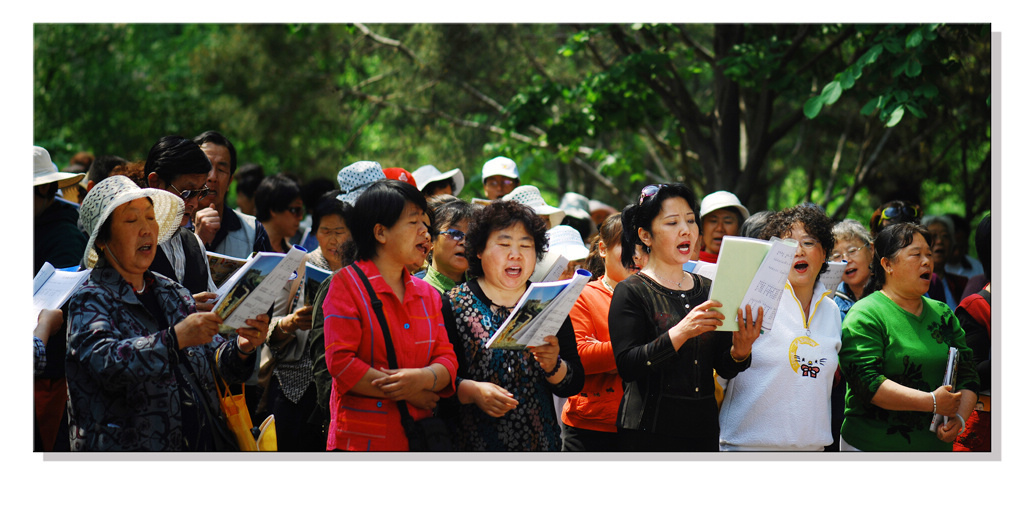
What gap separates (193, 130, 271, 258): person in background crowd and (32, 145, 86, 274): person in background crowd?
0.69 meters

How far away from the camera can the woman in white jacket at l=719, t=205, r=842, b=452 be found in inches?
159

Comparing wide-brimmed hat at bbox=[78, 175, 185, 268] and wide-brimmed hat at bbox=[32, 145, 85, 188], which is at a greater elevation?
wide-brimmed hat at bbox=[32, 145, 85, 188]

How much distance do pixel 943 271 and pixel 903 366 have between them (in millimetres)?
3673

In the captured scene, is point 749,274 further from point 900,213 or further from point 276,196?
point 276,196

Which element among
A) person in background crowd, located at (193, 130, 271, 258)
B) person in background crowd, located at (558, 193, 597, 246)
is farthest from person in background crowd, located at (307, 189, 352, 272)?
person in background crowd, located at (558, 193, 597, 246)

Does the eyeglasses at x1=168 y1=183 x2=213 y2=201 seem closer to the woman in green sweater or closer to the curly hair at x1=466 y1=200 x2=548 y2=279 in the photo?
the curly hair at x1=466 y1=200 x2=548 y2=279

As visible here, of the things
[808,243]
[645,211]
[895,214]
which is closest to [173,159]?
[645,211]

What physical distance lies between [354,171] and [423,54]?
6933mm

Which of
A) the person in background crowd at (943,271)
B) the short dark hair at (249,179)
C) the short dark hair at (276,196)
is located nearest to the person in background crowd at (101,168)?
the short dark hair at (276,196)

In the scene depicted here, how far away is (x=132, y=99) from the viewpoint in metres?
16.2

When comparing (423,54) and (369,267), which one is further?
(423,54)

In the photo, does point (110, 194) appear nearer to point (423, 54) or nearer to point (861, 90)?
point (861, 90)

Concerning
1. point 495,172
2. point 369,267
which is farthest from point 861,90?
point 369,267

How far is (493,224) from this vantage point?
374cm
